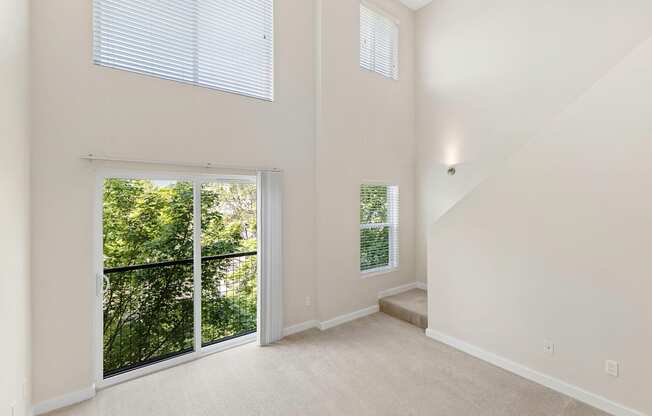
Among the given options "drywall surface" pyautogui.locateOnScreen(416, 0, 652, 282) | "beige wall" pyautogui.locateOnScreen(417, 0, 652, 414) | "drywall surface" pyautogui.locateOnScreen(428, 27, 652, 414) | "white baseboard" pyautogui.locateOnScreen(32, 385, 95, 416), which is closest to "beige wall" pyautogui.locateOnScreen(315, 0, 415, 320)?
"drywall surface" pyautogui.locateOnScreen(416, 0, 652, 282)

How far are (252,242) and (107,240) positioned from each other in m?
1.51

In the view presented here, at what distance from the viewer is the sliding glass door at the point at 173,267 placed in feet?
9.96

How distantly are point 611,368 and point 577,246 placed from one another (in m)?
1.01

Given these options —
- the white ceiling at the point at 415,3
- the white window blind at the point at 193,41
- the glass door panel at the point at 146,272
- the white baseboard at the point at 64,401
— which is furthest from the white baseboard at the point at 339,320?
the white ceiling at the point at 415,3

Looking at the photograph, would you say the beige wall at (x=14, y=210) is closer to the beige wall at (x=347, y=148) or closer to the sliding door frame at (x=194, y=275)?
the sliding door frame at (x=194, y=275)

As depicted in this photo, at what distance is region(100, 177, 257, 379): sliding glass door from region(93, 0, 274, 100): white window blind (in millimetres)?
1143

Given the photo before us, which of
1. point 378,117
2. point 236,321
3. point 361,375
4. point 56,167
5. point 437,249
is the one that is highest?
point 378,117

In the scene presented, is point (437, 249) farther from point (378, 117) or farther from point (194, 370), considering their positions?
point (194, 370)

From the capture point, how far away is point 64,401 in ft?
8.75

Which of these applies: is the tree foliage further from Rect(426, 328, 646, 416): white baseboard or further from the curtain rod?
the curtain rod

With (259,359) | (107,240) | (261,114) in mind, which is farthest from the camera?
(261,114)

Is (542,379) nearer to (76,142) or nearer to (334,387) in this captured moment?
(334,387)

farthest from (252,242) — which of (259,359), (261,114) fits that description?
(261,114)

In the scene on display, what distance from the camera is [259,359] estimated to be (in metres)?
3.46
